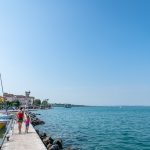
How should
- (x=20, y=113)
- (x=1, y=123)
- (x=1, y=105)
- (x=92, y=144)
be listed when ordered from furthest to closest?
(x=1, y=105)
(x=1, y=123)
(x=92, y=144)
(x=20, y=113)

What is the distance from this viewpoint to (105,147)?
29.1 meters

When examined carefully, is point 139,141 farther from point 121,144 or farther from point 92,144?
point 92,144

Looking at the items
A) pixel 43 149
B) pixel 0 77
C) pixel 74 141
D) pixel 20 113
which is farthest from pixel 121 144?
pixel 0 77

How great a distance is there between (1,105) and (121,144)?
110m

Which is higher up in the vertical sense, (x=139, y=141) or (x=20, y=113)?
(x=20, y=113)

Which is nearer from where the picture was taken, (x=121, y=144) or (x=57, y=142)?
(x=57, y=142)

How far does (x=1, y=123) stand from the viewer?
38.0 metres

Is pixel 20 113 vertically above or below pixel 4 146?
above

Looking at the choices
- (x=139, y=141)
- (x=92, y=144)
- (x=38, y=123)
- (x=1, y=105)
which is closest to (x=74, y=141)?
(x=92, y=144)

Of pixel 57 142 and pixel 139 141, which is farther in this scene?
pixel 139 141

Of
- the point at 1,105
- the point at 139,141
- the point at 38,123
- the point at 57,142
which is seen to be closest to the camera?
the point at 57,142

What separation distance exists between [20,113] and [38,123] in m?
32.3

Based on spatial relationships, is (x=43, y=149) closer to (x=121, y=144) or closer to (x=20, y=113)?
(x=20, y=113)

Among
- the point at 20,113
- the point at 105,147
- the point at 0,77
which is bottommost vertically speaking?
the point at 105,147
